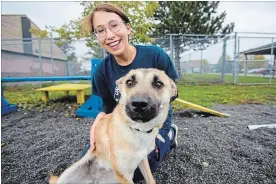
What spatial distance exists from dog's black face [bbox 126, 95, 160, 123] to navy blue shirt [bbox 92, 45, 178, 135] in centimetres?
83

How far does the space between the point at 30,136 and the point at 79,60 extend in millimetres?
10439

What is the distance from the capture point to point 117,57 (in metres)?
2.52

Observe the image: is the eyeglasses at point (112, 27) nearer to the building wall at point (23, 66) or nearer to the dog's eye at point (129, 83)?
the dog's eye at point (129, 83)

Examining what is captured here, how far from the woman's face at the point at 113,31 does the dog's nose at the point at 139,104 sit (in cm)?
94

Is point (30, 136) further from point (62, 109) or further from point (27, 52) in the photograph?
point (27, 52)

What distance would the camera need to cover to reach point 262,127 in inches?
153

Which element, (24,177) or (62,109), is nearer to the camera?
(24,177)

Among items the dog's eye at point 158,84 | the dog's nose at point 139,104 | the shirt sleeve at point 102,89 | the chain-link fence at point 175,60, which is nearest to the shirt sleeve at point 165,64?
the dog's eye at point 158,84

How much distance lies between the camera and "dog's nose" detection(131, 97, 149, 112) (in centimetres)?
159

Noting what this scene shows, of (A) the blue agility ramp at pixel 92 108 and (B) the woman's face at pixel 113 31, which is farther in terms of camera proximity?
(A) the blue agility ramp at pixel 92 108

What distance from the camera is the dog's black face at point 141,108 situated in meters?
1.60

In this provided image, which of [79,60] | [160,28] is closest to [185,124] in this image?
[79,60]

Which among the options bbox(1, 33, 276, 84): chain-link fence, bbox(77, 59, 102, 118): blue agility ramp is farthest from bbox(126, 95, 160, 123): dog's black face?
bbox(1, 33, 276, 84): chain-link fence

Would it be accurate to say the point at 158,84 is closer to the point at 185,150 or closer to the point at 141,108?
the point at 141,108
